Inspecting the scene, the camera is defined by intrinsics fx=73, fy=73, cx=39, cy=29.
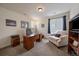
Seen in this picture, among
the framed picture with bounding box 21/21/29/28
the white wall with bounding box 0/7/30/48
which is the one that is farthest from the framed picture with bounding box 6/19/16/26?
the framed picture with bounding box 21/21/29/28

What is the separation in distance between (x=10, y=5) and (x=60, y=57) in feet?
5.62

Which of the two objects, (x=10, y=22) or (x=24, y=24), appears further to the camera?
(x=24, y=24)

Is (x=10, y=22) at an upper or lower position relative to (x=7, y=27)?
upper

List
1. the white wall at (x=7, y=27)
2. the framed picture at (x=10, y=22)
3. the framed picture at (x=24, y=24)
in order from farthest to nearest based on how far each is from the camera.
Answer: the framed picture at (x=24, y=24), the framed picture at (x=10, y=22), the white wall at (x=7, y=27)

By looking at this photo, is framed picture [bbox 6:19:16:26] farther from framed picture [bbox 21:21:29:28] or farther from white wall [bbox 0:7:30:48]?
framed picture [bbox 21:21:29:28]

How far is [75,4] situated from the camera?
65.6 inches

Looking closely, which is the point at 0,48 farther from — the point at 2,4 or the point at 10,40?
the point at 2,4

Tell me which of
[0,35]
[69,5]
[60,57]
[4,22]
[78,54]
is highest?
[69,5]

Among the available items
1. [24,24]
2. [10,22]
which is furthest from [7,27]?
[24,24]

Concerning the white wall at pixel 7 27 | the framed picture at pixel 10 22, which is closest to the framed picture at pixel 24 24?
the white wall at pixel 7 27

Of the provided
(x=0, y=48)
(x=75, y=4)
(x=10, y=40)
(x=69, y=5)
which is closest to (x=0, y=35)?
(x=0, y=48)

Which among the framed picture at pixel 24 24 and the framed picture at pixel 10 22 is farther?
the framed picture at pixel 24 24

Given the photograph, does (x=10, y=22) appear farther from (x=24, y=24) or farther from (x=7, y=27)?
(x=24, y=24)

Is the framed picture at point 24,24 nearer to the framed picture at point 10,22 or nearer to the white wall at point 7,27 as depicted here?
the white wall at point 7,27
